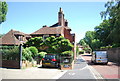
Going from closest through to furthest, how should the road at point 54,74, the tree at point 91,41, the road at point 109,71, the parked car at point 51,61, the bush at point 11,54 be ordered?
the road at point 54,74 < the road at point 109,71 < the bush at point 11,54 < the parked car at point 51,61 < the tree at point 91,41

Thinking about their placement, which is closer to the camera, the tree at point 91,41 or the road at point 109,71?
the road at point 109,71

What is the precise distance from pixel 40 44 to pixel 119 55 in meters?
15.1

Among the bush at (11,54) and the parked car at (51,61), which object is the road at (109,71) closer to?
the parked car at (51,61)

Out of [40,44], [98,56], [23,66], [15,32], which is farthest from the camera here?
[15,32]

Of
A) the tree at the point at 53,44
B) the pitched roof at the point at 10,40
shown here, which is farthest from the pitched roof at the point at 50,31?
the pitched roof at the point at 10,40

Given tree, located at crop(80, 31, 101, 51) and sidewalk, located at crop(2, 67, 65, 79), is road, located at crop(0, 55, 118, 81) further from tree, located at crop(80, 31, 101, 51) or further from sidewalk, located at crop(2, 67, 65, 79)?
tree, located at crop(80, 31, 101, 51)

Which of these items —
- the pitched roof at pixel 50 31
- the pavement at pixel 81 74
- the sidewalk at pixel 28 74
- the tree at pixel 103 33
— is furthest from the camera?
the tree at pixel 103 33

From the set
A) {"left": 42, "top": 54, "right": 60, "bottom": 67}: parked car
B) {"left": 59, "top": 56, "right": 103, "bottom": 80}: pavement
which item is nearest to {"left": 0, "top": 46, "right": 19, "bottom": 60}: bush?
{"left": 42, "top": 54, "right": 60, "bottom": 67}: parked car

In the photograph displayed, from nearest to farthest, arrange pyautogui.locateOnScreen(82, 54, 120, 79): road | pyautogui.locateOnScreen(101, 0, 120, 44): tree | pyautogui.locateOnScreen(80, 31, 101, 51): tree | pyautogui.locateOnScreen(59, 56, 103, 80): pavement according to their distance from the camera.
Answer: pyautogui.locateOnScreen(59, 56, 103, 80): pavement, pyautogui.locateOnScreen(82, 54, 120, 79): road, pyautogui.locateOnScreen(101, 0, 120, 44): tree, pyautogui.locateOnScreen(80, 31, 101, 51): tree

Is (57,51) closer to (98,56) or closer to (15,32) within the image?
(98,56)

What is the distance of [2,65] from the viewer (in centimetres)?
1788

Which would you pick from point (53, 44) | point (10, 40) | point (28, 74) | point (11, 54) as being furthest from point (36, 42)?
point (28, 74)

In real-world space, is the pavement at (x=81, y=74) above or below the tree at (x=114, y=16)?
below

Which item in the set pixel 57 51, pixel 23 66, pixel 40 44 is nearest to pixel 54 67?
pixel 23 66
